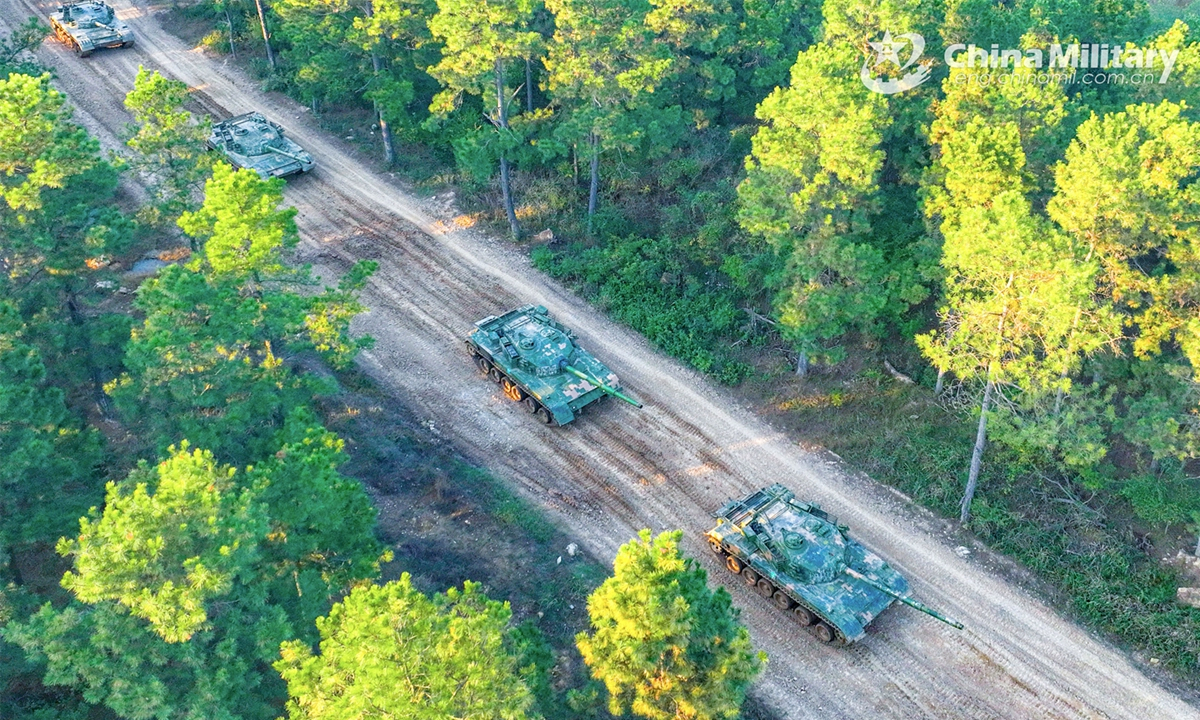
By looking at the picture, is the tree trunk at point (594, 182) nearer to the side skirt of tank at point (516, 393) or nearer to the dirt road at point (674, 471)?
the dirt road at point (674, 471)

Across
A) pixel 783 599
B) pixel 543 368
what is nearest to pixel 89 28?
pixel 543 368

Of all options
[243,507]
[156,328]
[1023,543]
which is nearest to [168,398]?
[156,328]

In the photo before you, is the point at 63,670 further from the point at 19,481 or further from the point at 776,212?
the point at 776,212

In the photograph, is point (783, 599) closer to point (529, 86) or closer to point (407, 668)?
point (407, 668)

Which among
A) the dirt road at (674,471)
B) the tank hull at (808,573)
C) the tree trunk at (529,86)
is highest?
the tree trunk at (529,86)

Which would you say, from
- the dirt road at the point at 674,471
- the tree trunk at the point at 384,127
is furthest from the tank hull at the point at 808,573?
the tree trunk at the point at 384,127
